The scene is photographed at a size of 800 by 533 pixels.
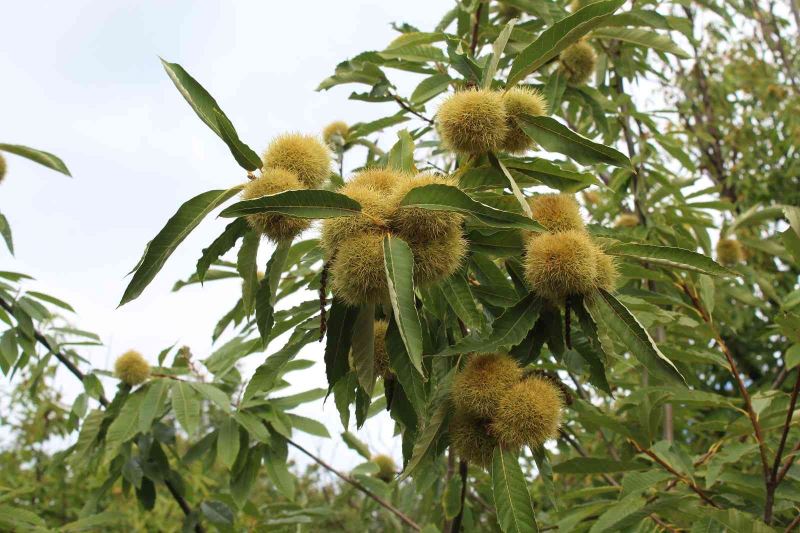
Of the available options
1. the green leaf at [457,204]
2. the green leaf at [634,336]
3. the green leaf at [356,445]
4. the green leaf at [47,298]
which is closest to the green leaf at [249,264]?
the green leaf at [457,204]

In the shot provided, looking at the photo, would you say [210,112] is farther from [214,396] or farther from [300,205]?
[214,396]

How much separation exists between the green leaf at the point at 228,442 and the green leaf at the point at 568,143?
170 cm

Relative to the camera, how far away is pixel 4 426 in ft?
18.8

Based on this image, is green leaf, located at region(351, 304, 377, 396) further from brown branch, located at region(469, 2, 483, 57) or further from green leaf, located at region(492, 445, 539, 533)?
brown branch, located at region(469, 2, 483, 57)

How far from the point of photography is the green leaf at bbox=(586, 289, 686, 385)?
1.25 meters

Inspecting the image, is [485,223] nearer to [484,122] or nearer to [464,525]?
[484,122]

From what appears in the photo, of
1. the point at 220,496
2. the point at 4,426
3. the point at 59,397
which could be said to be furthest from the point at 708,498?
the point at 4,426

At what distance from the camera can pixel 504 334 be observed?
1312 mm

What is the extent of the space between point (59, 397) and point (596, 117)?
15.9 feet

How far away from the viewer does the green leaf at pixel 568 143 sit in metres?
1.38

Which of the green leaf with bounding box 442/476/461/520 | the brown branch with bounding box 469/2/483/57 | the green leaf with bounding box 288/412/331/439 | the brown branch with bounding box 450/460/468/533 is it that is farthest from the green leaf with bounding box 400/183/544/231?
the green leaf with bounding box 288/412/331/439

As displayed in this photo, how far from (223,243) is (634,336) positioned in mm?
835

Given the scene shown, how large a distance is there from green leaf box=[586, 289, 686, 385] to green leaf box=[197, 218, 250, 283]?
0.71m

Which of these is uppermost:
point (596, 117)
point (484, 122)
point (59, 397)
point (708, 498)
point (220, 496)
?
point (59, 397)
